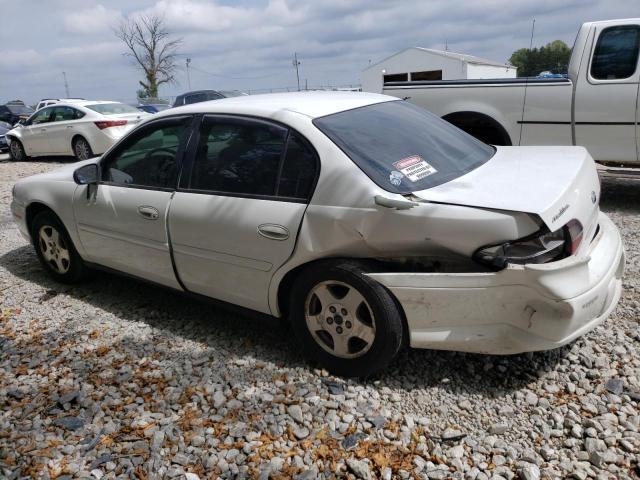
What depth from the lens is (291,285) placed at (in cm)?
310

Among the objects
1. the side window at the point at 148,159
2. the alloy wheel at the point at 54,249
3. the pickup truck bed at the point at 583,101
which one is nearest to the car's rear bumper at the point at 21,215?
the alloy wheel at the point at 54,249

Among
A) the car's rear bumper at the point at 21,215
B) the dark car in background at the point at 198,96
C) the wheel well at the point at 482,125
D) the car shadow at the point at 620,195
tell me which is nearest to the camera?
the car's rear bumper at the point at 21,215

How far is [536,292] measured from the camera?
2.46m

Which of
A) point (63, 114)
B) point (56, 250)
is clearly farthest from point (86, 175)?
point (63, 114)

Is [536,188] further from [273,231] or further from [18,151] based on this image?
[18,151]

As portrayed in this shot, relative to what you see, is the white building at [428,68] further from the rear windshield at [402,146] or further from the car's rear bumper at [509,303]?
the car's rear bumper at [509,303]

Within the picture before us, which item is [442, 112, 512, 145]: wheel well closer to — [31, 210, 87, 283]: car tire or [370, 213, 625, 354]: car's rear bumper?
[370, 213, 625, 354]: car's rear bumper

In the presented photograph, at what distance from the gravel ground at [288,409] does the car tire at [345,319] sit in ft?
0.49

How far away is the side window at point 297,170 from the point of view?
2.97 m

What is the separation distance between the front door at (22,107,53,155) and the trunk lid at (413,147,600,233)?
13198mm

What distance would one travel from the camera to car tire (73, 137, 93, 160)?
41.3 feet

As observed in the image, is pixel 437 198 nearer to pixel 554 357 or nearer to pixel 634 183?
pixel 554 357

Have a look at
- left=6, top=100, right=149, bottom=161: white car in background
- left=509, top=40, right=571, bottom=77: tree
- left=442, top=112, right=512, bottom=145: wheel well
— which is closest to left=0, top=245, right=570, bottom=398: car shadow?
left=442, top=112, right=512, bottom=145: wheel well

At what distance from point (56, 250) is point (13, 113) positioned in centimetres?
2698
